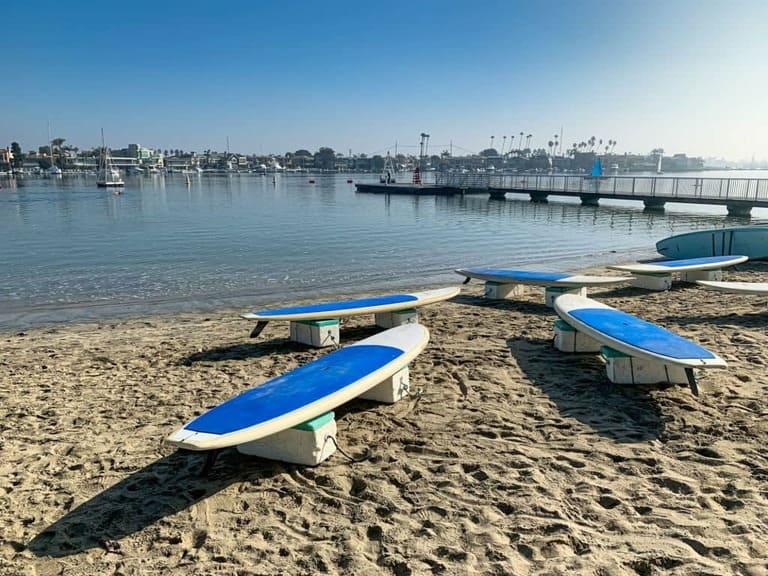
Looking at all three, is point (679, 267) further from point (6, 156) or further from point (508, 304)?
point (6, 156)

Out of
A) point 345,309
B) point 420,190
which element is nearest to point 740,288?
point 345,309

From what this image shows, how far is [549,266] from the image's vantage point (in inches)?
664

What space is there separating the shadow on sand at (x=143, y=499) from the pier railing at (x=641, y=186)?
36.8 m

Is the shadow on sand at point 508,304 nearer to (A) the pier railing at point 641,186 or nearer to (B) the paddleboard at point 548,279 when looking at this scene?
(B) the paddleboard at point 548,279

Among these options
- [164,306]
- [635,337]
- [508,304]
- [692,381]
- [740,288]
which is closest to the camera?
[692,381]

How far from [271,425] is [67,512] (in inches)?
57.6

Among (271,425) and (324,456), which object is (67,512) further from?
(324,456)

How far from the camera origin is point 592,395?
548 cm

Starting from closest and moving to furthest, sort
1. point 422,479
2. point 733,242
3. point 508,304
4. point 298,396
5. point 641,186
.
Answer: point 422,479
point 298,396
point 508,304
point 733,242
point 641,186

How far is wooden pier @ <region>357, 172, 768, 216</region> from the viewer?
34188mm

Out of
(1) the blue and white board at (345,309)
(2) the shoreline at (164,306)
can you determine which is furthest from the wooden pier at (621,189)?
(1) the blue and white board at (345,309)

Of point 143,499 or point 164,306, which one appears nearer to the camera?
point 143,499

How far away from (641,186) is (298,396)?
4737 centimetres

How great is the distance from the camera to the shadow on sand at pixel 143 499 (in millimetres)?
3391
